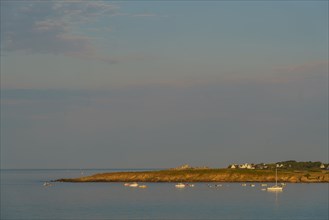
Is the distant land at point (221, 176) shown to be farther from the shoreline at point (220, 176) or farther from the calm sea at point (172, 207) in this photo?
the calm sea at point (172, 207)

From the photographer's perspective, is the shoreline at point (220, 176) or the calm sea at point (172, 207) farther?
the shoreline at point (220, 176)

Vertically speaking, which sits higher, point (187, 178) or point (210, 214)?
point (187, 178)

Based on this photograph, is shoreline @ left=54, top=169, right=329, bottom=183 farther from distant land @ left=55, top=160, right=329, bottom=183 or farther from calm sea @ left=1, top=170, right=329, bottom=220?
calm sea @ left=1, top=170, right=329, bottom=220

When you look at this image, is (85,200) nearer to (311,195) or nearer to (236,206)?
(236,206)

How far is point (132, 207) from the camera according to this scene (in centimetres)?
10144

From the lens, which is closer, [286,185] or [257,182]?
[286,185]

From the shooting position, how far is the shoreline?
175m

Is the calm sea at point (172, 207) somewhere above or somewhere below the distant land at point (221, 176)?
below

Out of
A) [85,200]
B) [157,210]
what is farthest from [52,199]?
[157,210]

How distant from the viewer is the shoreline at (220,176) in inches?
6885

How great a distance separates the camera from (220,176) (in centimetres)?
18650

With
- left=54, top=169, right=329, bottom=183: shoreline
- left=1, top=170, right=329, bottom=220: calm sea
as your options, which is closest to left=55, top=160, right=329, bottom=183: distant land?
left=54, top=169, right=329, bottom=183: shoreline

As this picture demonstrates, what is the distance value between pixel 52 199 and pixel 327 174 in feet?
280

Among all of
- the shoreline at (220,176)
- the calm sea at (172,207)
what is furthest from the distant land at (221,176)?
the calm sea at (172,207)
